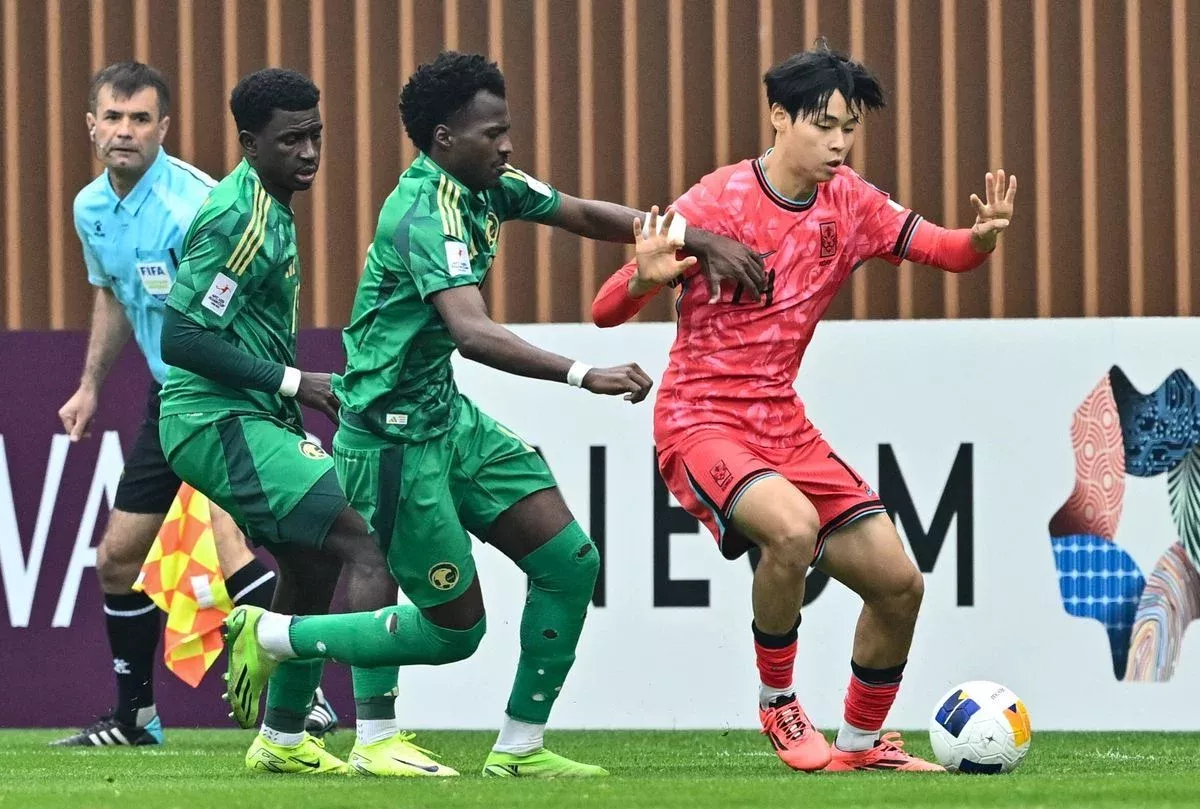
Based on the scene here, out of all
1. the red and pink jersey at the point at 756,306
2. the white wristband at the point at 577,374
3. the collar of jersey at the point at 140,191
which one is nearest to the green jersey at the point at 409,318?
the white wristband at the point at 577,374

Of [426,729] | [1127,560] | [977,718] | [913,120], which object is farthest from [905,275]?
[977,718]

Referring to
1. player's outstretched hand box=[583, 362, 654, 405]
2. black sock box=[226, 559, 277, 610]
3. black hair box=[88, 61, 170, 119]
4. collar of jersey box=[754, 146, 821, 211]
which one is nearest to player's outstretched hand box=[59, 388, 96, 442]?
black sock box=[226, 559, 277, 610]

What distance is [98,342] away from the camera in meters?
8.44

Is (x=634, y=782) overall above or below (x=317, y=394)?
below

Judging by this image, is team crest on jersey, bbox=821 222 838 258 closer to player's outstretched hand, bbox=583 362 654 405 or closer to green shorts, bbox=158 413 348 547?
player's outstretched hand, bbox=583 362 654 405

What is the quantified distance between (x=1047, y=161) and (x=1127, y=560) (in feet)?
6.04

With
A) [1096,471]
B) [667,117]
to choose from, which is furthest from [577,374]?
[667,117]

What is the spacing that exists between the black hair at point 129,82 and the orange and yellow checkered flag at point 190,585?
5.22ft

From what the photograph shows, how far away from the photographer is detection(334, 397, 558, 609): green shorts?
614 cm

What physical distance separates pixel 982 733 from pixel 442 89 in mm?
2404

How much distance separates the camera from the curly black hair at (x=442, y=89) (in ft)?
20.2

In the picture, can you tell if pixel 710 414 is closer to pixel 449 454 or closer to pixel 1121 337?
pixel 449 454

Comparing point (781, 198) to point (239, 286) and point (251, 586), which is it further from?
point (251, 586)

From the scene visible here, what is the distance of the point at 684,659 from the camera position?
8.63m
